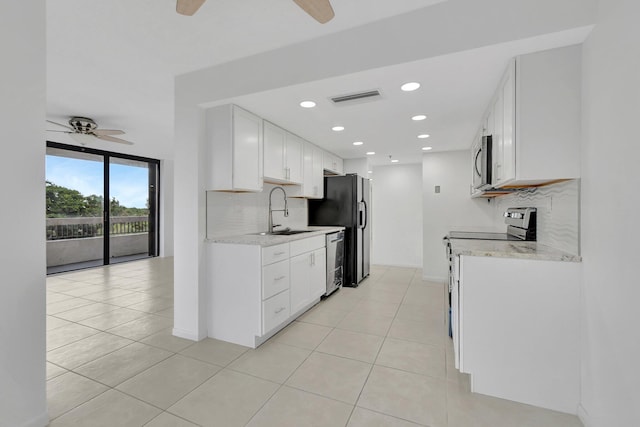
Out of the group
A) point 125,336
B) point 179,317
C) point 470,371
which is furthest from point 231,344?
point 470,371

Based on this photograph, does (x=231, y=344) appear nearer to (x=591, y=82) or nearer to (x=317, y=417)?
(x=317, y=417)

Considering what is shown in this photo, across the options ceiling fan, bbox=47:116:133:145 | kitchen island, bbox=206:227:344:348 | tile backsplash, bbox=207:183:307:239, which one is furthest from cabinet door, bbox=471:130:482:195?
ceiling fan, bbox=47:116:133:145

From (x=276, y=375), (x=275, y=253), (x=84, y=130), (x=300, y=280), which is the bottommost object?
(x=276, y=375)

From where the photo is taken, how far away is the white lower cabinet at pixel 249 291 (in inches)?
101

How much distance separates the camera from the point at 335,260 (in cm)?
428

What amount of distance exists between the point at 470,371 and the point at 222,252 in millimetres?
2210

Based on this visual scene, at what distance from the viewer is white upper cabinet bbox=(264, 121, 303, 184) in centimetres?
325

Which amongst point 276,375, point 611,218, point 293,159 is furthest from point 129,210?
point 611,218

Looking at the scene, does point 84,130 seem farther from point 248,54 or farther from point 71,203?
point 248,54

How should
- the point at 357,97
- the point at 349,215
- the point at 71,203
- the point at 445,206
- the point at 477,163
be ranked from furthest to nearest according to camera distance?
the point at 71,203
the point at 445,206
the point at 349,215
the point at 477,163
the point at 357,97

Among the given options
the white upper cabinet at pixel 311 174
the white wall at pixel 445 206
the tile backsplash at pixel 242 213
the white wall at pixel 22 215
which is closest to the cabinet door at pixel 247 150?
the tile backsplash at pixel 242 213

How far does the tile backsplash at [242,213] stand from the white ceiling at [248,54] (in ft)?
3.13

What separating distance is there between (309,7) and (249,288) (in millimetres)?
2158

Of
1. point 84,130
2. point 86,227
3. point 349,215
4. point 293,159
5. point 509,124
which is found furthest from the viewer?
point 86,227
